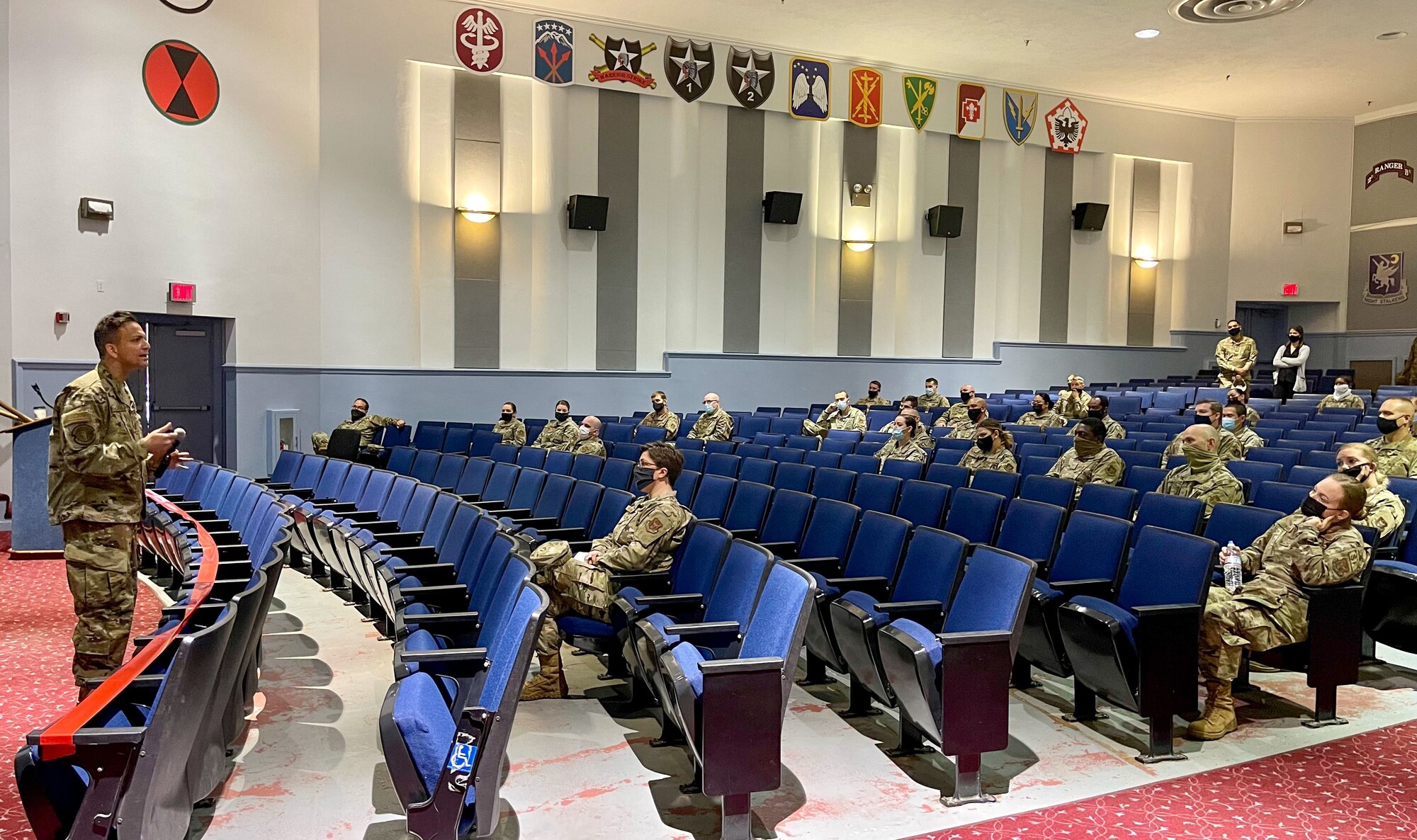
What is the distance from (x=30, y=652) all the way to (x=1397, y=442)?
7.89 meters

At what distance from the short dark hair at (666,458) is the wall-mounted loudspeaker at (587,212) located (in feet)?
29.9

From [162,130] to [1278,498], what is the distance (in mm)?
10745

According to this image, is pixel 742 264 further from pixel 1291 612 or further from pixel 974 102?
pixel 1291 612

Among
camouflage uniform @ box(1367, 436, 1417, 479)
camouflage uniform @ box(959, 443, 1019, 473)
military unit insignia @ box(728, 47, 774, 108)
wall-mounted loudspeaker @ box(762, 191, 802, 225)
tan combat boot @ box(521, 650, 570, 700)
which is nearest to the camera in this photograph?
tan combat boot @ box(521, 650, 570, 700)

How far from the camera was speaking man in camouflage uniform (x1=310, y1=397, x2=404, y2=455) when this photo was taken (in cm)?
1019

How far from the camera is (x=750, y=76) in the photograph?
13867mm

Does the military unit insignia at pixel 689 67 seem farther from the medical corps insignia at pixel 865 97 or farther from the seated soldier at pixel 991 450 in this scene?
the seated soldier at pixel 991 450

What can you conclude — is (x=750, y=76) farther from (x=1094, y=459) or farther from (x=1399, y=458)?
(x=1399, y=458)

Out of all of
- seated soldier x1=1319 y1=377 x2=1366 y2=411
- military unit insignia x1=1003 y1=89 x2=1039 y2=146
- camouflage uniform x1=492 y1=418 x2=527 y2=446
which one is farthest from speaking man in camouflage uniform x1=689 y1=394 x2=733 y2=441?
military unit insignia x1=1003 y1=89 x2=1039 y2=146

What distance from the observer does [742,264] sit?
557 inches

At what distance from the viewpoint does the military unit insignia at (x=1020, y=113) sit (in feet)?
51.5

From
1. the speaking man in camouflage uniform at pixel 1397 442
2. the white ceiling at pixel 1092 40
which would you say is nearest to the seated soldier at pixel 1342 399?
the speaking man in camouflage uniform at pixel 1397 442

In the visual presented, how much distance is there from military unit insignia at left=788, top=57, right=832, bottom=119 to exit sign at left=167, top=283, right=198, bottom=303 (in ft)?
27.6

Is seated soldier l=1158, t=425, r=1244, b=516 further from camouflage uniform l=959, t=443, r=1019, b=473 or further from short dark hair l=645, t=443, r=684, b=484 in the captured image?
short dark hair l=645, t=443, r=684, b=484
